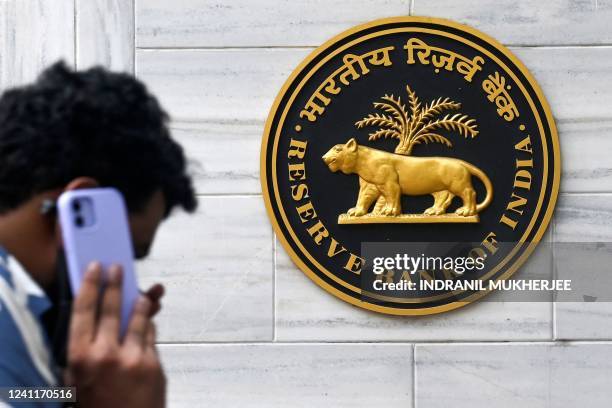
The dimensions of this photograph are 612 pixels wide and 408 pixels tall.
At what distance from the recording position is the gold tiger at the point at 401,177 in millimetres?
4691

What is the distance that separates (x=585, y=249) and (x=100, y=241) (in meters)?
4.00

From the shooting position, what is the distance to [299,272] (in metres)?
4.73

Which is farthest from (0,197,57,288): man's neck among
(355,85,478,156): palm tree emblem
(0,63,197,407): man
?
(355,85,478,156): palm tree emblem

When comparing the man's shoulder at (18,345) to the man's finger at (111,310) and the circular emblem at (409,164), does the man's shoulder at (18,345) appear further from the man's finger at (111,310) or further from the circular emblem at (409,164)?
the circular emblem at (409,164)

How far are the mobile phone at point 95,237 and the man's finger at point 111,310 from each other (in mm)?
19

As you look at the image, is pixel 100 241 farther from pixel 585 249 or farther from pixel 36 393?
pixel 585 249

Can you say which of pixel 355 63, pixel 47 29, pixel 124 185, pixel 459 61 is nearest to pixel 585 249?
pixel 459 61

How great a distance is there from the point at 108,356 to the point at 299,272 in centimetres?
366

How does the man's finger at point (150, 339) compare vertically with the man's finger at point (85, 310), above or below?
below

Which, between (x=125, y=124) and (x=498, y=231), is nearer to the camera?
(x=125, y=124)

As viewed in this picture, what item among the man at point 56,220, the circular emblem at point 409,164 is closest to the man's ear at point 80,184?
the man at point 56,220

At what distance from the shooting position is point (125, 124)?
50.2 inches

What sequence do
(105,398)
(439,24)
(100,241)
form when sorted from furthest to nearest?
(439,24) → (100,241) → (105,398)

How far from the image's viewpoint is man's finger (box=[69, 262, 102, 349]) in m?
1.09
